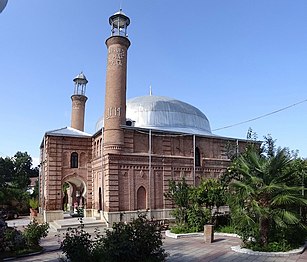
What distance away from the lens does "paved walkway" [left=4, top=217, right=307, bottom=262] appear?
11227 millimetres

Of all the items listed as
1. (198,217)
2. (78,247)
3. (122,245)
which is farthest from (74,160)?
(122,245)

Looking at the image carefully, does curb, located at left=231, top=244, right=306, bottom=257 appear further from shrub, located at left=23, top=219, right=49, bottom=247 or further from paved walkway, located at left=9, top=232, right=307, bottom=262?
shrub, located at left=23, top=219, right=49, bottom=247

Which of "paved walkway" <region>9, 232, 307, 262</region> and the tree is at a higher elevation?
the tree

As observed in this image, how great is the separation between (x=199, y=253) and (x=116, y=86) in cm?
1312

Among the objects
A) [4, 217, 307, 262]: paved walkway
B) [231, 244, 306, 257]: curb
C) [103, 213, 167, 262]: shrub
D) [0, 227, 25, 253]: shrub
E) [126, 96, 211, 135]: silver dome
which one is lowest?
[4, 217, 307, 262]: paved walkway

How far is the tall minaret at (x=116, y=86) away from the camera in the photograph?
21906mm

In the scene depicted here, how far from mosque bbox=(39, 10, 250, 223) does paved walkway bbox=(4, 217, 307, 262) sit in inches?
258

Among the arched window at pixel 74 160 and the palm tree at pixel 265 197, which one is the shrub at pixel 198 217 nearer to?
the palm tree at pixel 265 197

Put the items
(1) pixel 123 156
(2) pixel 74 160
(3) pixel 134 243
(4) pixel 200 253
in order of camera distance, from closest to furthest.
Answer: (3) pixel 134 243 → (4) pixel 200 253 → (1) pixel 123 156 → (2) pixel 74 160

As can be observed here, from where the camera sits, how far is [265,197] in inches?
477

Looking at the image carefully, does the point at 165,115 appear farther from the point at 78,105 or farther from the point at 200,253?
the point at 200,253

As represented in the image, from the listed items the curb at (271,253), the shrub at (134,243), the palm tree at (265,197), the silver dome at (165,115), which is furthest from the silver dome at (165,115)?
the shrub at (134,243)

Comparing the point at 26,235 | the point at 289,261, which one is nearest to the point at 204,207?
the point at 289,261

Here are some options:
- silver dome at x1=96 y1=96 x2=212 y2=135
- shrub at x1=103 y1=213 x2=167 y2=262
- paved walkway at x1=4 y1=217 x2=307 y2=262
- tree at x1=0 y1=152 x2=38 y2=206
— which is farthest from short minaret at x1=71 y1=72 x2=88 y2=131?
shrub at x1=103 y1=213 x2=167 y2=262
